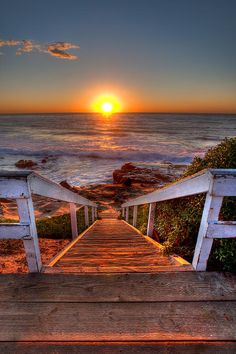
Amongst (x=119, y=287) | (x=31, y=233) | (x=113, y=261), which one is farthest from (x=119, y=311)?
(x=113, y=261)

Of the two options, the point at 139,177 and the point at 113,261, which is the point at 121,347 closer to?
the point at 113,261

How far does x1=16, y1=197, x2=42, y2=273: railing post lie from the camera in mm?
2146

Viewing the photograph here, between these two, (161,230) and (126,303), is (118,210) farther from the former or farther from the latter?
(126,303)

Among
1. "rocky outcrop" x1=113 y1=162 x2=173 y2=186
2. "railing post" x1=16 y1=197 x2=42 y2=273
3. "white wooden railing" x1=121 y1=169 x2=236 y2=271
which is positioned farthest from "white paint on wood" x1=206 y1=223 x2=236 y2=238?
"rocky outcrop" x1=113 y1=162 x2=173 y2=186

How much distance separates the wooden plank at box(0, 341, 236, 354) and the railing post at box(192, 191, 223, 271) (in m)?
0.82

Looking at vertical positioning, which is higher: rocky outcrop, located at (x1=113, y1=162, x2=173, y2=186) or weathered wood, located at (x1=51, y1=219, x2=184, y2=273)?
weathered wood, located at (x1=51, y1=219, x2=184, y2=273)

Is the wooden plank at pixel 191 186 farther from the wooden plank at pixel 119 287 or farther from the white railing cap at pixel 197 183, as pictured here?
the wooden plank at pixel 119 287

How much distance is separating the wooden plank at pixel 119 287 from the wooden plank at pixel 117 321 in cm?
7

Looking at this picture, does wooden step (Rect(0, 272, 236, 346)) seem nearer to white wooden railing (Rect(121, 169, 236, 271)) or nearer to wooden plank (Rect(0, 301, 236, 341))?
wooden plank (Rect(0, 301, 236, 341))

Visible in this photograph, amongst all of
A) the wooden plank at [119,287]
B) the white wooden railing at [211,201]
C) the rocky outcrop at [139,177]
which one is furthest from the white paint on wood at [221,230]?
the rocky outcrop at [139,177]

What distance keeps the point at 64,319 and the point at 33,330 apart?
0.74ft

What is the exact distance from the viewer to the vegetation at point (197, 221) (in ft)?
8.33

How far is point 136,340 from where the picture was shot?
1.67 metres

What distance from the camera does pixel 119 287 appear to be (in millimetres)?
2211
